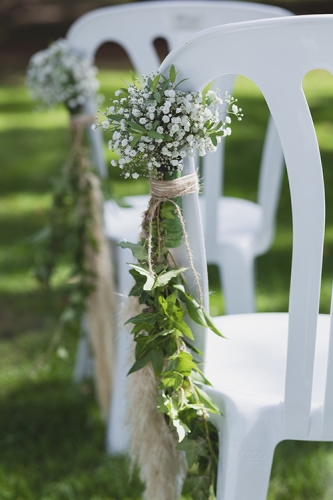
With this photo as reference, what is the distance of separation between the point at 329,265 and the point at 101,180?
1.38 meters

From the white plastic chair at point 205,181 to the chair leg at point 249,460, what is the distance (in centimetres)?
70

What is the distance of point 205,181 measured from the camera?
6.23 feet

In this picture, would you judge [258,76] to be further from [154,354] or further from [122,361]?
[122,361]

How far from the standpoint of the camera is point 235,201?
2.21 m

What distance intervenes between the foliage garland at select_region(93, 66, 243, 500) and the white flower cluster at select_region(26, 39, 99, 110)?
2.77 feet

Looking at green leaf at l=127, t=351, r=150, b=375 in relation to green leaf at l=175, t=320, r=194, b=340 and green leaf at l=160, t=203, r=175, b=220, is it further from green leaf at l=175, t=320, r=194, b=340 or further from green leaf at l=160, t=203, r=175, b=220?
green leaf at l=160, t=203, r=175, b=220

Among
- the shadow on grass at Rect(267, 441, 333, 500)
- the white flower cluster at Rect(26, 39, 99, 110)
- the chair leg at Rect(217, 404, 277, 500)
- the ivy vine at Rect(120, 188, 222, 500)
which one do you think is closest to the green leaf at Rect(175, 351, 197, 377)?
the ivy vine at Rect(120, 188, 222, 500)

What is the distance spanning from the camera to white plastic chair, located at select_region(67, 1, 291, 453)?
1.88 m

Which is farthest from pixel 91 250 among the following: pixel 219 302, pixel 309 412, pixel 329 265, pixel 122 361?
Result: pixel 329 265

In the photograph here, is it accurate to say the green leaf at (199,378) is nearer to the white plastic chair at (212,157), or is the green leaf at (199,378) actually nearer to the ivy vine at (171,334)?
the ivy vine at (171,334)

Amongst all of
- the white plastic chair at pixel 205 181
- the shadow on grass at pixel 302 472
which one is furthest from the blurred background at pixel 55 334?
the white plastic chair at pixel 205 181

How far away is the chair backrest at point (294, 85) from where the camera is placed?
0.96 m

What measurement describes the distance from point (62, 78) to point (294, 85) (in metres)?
1.02

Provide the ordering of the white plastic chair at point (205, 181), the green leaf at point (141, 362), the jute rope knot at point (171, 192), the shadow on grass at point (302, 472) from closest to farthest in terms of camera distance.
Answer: the jute rope knot at point (171, 192) → the green leaf at point (141, 362) → the shadow on grass at point (302, 472) → the white plastic chair at point (205, 181)
